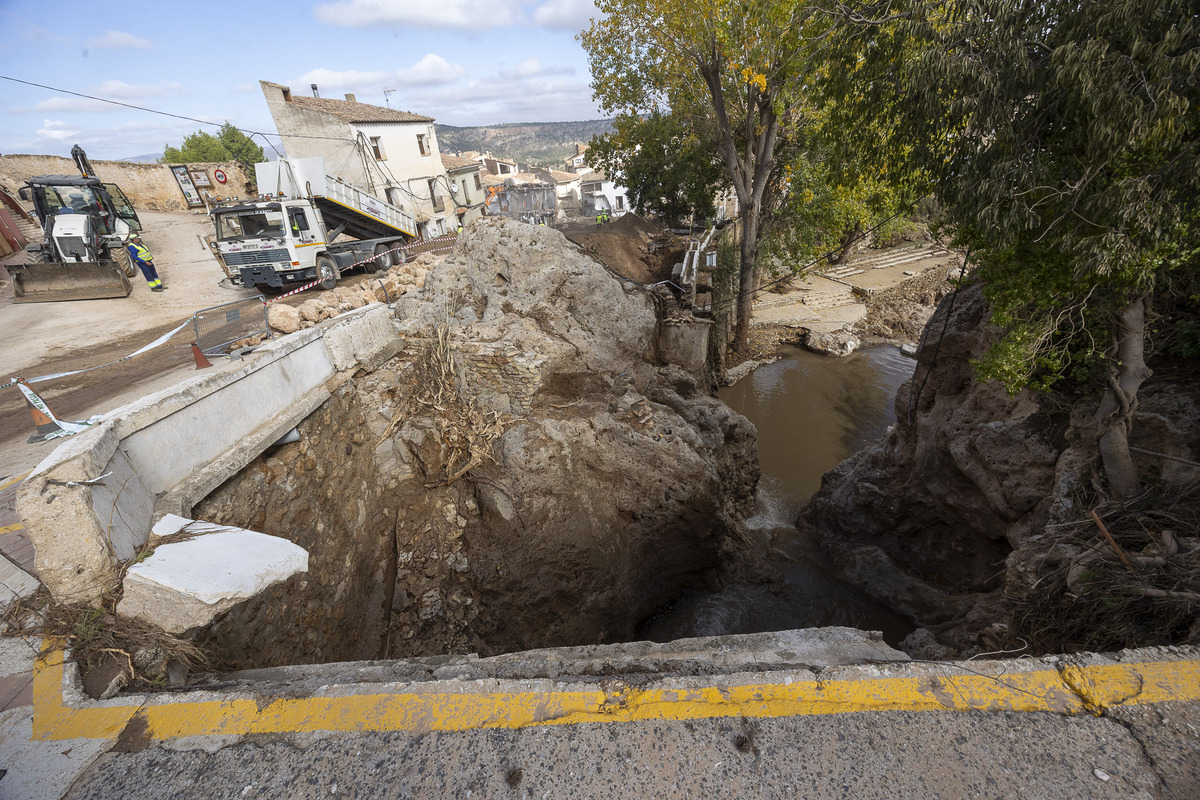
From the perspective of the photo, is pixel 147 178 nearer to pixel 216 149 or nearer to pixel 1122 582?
pixel 216 149

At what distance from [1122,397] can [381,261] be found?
15.7m

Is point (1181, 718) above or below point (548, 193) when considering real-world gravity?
below

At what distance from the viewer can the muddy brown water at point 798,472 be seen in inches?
279

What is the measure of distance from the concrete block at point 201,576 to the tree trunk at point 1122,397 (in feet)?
20.8

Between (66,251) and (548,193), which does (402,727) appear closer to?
(66,251)

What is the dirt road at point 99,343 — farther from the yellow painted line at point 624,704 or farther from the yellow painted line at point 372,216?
the yellow painted line at point 624,704

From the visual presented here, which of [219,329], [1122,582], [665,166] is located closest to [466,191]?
[665,166]

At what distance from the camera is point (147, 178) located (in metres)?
24.8

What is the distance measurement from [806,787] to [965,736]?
0.79 m

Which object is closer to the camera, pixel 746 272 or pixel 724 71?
pixel 724 71

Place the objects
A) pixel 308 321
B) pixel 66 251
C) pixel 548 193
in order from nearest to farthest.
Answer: pixel 308 321 < pixel 66 251 < pixel 548 193

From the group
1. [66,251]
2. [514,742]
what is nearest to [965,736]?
[514,742]

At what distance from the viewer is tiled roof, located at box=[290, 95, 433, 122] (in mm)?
24328

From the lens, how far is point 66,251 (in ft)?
41.9
